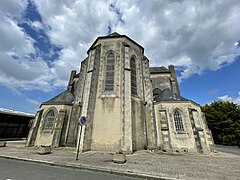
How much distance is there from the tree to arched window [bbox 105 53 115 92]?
2265cm

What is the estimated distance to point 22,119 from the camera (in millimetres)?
23703

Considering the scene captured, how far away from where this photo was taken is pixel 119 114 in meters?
11.4

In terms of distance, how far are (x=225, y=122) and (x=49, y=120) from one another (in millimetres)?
28719

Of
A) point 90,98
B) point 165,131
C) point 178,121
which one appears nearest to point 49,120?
point 90,98

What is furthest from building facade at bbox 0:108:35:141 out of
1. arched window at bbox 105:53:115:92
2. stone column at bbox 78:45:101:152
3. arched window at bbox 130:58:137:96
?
arched window at bbox 130:58:137:96

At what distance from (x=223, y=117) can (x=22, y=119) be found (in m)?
38.1

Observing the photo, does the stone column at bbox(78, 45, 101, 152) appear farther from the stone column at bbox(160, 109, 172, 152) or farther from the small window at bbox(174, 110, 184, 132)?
the small window at bbox(174, 110, 184, 132)

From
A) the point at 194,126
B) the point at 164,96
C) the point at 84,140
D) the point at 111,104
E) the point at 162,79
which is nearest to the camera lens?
the point at 84,140

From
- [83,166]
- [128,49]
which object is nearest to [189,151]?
[83,166]

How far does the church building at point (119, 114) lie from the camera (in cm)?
1110

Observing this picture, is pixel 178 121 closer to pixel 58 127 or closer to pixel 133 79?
pixel 133 79

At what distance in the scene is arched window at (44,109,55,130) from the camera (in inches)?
576

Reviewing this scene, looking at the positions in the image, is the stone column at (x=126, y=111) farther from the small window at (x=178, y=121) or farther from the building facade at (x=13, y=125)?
the building facade at (x=13, y=125)

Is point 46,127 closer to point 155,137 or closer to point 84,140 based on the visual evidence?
point 84,140
